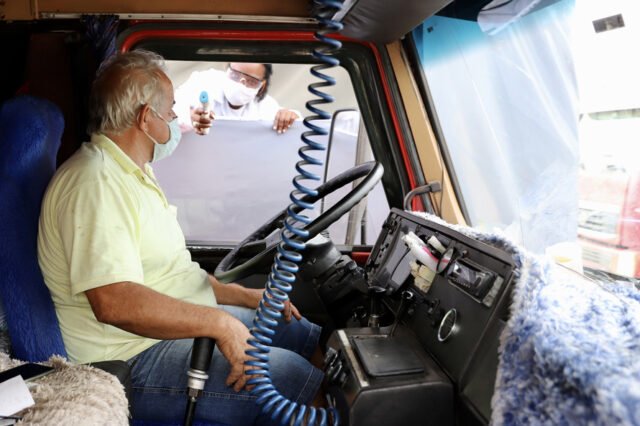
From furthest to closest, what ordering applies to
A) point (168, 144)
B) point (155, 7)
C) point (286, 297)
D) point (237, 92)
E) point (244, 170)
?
point (244, 170), point (237, 92), point (155, 7), point (168, 144), point (286, 297)

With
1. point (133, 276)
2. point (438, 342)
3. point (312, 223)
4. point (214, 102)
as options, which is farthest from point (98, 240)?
point (214, 102)

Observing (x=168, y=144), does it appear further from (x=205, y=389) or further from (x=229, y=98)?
(x=205, y=389)

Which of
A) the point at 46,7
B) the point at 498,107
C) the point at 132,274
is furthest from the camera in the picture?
the point at 46,7

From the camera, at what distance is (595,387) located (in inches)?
26.7

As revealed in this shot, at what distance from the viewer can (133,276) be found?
4.06 feet

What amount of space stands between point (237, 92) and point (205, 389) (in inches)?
62.0

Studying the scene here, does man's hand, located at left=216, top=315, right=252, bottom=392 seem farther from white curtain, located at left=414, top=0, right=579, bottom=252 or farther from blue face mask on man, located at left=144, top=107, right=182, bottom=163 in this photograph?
white curtain, located at left=414, top=0, right=579, bottom=252

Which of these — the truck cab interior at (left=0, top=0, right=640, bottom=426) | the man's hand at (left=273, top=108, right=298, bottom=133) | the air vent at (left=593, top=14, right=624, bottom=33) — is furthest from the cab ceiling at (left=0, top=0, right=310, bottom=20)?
the air vent at (left=593, top=14, right=624, bottom=33)

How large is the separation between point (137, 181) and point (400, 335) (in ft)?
2.85

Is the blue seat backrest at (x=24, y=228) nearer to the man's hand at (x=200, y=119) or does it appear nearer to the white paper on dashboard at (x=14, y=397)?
the white paper on dashboard at (x=14, y=397)

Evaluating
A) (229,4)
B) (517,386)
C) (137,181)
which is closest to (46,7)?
(229,4)

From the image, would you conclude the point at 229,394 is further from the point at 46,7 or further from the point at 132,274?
the point at 46,7

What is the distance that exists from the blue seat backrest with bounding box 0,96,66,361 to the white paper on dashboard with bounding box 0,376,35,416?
235 millimetres

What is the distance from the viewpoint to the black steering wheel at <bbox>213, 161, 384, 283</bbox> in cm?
130
